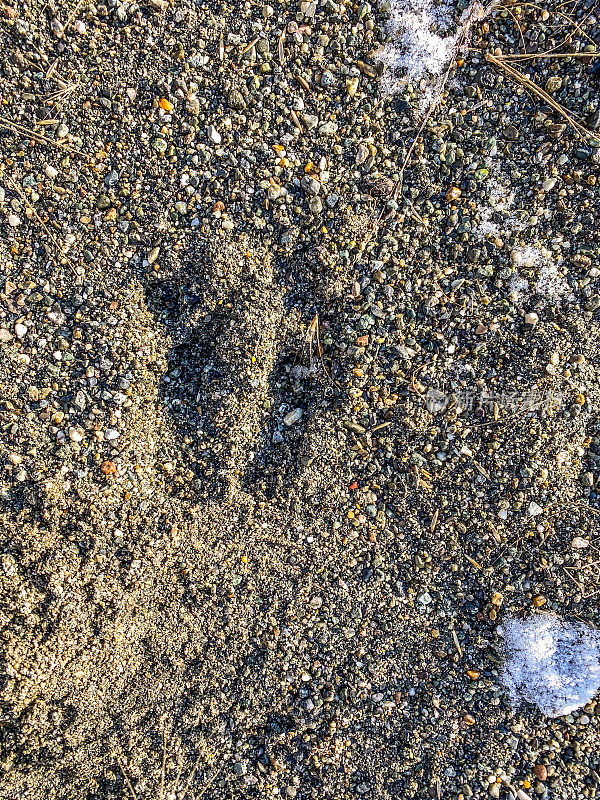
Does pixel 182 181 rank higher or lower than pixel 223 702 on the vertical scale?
higher

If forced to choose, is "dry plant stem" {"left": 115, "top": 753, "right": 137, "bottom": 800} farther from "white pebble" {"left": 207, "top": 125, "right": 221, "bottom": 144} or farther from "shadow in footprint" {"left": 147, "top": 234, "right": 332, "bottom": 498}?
"white pebble" {"left": 207, "top": 125, "right": 221, "bottom": 144}

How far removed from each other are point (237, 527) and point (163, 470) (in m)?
0.44

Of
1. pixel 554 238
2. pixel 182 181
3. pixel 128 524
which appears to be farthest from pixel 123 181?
pixel 554 238

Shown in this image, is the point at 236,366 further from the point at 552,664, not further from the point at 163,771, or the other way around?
the point at 552,664

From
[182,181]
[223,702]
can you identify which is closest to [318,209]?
[182,181]

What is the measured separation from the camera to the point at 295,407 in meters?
2.38

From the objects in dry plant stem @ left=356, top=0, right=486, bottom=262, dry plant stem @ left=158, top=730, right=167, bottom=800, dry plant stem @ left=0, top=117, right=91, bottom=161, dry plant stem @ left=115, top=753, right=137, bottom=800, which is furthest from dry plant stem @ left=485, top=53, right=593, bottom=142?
dry plant stem @ left=115, top=753, right=137, bottom=800

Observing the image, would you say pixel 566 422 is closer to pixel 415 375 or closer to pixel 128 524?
pixel 415 375

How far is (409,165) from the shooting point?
2.33m

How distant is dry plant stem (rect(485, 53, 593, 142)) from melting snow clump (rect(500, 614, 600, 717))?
2.27 metres

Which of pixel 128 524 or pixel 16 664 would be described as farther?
pixel 128 524

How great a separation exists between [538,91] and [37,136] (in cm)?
226

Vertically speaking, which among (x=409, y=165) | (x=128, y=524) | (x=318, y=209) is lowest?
(x=128, y=524)

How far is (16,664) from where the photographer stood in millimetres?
2154
